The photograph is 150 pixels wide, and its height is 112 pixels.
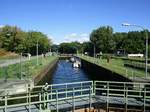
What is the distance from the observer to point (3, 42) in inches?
5089

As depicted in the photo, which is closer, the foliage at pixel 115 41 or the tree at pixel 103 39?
the foliage at pixel 115 41

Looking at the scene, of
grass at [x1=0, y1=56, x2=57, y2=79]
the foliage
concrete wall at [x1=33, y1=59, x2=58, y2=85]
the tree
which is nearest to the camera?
grass at [x1=0, y1=56, x2=57, y2=79]

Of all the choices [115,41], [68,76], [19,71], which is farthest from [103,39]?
[19,71]

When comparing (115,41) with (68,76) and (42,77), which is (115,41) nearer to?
(68,76)

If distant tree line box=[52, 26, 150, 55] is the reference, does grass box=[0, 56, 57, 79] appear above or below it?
below

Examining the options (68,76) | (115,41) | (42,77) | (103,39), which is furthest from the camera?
(115,41)

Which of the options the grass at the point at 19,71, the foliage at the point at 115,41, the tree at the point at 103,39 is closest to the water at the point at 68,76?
the grass at the point at 19,71

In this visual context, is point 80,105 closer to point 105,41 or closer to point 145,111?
point 145,111

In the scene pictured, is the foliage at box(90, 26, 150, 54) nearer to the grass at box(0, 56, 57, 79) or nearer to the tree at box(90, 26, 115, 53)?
the tree at box(90, 26, 115, 53)

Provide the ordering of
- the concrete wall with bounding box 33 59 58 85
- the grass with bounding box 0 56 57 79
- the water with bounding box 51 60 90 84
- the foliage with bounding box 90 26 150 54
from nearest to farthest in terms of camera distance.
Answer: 1. the grass with bounding box 0 56 57 79
2. the concrete wall with bounding box 33 59 58 85
3. the water with bounding box 51 60 90 84
4. the foliage with bounding box 90 26 150 54

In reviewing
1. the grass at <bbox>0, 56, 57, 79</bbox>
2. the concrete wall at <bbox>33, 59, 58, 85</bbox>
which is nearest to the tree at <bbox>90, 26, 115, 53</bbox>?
the concrete wall at <bbox>33, 59, 58, 85</bbox>

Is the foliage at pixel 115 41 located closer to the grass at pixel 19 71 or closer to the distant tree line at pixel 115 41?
the distant tree line at pixel 115 41

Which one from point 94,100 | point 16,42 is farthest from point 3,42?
point 94,100

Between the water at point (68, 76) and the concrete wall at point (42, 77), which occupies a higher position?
the concrete wall at point (42, 77)
